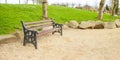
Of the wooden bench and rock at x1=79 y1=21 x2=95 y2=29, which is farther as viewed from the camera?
rock at x1=79 y1=21 x2=95 y2=29

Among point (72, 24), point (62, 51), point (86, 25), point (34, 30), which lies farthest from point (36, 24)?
point (86, 25)

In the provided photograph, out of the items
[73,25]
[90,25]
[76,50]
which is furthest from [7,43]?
[90,25]

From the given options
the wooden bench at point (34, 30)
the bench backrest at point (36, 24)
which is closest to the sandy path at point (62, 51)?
the wooden bench at point (34, 30)

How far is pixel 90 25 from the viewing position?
49.5 feet

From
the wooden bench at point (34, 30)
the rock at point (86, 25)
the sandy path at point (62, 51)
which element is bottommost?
the sandy path at point (62, 51)

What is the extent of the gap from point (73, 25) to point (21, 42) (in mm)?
5848

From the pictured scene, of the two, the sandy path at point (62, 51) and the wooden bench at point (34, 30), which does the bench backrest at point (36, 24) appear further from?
the sandy path at point (62, 51)

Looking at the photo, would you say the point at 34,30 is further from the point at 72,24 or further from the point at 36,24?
the point at 72,24

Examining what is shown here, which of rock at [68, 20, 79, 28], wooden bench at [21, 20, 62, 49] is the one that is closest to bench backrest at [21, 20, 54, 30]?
wooden bench at [21, 20, 62, 49]

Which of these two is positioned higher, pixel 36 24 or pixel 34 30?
pixel 36 24

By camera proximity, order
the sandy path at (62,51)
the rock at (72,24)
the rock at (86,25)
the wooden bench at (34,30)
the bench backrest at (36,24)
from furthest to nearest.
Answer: the rock at (86,25), the rock at (72,24), the bench backrest at (36,24), the wooden bench at (34,30), the sandy path at (62,51)

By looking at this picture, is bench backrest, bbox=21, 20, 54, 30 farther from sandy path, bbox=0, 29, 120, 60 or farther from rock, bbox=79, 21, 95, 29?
rock, bbox=79, 21, 95, 29

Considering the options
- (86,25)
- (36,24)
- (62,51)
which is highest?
(36,24)

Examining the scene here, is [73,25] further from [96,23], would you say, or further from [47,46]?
[47,46]
